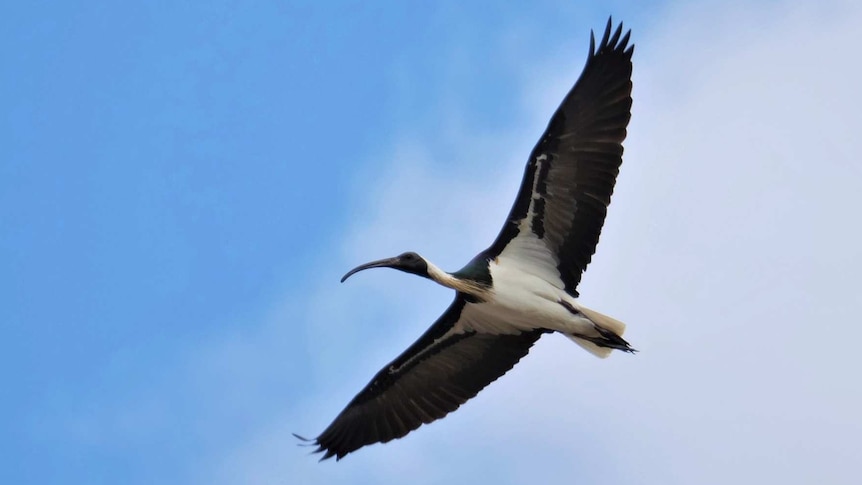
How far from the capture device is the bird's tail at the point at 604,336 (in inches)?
965

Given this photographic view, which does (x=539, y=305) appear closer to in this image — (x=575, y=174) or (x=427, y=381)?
(x=575, y=174)

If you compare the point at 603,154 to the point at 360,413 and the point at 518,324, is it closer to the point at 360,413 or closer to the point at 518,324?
the point at 518,324

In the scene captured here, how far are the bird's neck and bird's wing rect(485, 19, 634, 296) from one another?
0.63 m

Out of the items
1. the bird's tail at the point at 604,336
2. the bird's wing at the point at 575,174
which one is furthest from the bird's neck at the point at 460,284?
the bird's tail at the point at 604,336

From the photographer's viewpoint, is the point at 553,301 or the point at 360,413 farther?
the point at 360,413

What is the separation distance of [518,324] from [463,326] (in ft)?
3.08

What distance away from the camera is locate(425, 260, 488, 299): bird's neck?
2488 centimetres

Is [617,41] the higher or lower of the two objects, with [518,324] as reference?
higher

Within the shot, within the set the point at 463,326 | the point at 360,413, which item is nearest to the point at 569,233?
the point at 463,326

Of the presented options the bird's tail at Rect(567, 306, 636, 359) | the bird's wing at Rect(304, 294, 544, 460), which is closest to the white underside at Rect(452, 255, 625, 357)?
the bird's tail at Rect(567, 306, 636, 359)

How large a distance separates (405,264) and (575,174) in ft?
9.86

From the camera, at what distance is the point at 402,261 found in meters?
25.5

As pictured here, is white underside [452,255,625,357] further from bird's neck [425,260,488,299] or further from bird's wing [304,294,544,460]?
bird's wing [304,294,544,460]

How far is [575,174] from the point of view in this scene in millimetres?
24469
